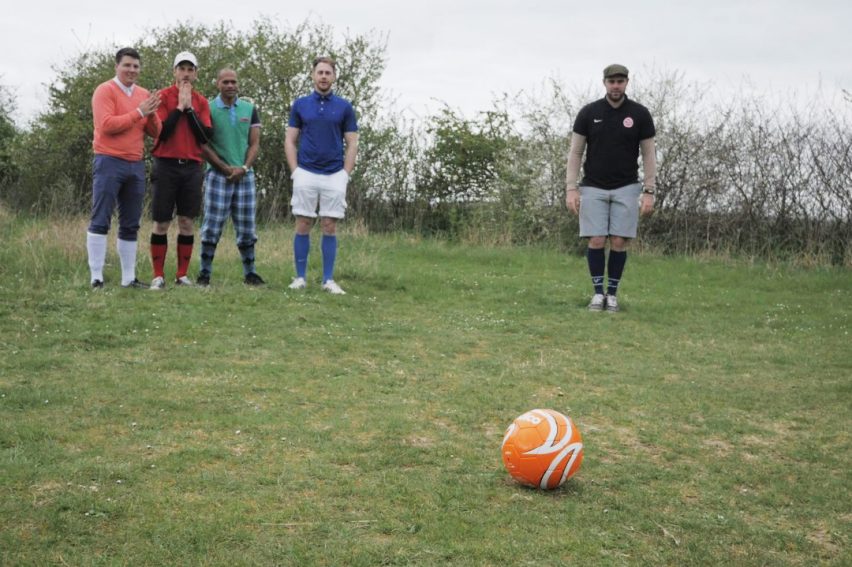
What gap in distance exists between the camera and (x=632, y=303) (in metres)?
9.23

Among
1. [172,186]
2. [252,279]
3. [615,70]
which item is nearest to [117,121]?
[172,186]

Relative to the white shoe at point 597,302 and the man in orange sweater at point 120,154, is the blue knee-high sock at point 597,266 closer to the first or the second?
the white shoe at point 597,302

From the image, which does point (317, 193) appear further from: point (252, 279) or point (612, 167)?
point (612, 167)

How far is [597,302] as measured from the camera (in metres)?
8.71

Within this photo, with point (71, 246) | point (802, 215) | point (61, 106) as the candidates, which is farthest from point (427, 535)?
point (61, 106)

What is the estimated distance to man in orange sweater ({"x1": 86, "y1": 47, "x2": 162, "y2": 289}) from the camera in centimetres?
788

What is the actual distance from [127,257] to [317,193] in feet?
5.96

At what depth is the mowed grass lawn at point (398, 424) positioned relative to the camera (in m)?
3.33

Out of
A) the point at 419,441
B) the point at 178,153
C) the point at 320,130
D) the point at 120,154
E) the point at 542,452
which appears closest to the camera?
the point at 542,452

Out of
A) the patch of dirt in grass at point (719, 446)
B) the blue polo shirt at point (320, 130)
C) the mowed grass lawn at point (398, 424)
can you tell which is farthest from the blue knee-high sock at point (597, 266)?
the patch of dirt in grass at point (719, 446)

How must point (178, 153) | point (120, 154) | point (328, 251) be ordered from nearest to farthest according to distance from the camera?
point (120, 154) < point (178, 153) < point (328, 251)

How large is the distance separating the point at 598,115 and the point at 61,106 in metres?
11.9

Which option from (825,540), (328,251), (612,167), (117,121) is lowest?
(825,540)

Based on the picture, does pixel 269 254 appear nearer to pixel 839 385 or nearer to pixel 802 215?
pixel 839 385
